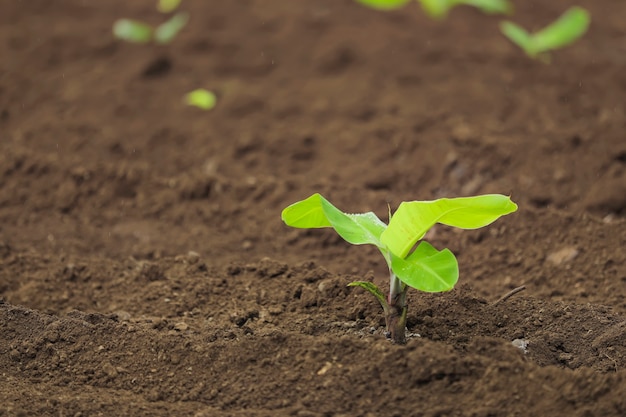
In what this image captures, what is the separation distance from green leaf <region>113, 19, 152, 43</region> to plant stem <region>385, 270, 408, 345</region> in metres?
3.01

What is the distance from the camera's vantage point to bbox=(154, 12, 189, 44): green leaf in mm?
4633

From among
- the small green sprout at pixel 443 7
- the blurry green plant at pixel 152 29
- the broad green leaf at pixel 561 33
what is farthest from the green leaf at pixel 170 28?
the broad green leaf at pixel 561 33

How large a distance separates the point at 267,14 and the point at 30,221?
2.23 m

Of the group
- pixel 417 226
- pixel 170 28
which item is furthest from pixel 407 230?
pixel 170 28

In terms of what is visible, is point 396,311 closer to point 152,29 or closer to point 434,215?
point 434,215

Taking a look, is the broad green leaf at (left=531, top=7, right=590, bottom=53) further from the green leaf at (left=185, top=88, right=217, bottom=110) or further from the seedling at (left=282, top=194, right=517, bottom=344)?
the seedling at (left=282, top=194, right=517, bottom=344)

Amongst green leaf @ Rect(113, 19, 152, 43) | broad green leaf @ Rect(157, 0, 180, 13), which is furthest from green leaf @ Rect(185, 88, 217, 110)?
broad green leaf @ Rect(157, 0, 180, 13)

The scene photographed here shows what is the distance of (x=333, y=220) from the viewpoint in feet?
6.68

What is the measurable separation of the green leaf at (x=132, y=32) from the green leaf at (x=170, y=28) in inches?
2.2

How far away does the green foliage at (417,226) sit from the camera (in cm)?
195

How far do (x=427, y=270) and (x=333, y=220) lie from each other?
0.76 ft

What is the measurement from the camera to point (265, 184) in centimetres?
353

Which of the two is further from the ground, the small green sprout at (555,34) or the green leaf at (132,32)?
the small green sprout at (555,34)

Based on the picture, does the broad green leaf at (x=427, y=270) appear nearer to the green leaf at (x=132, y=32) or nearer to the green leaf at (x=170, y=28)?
the green leaf at (x=170, y=28)
